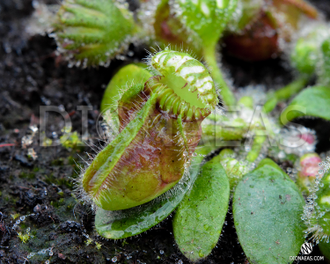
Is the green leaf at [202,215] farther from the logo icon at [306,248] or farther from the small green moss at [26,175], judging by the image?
the small green moss at [26,175]

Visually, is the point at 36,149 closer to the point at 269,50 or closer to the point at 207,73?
the point at 207,73

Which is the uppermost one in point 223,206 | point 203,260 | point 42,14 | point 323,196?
point 42,14

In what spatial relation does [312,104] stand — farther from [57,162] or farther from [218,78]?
[57,162]

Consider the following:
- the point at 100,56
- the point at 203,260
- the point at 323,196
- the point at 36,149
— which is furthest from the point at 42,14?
the point at 323,196

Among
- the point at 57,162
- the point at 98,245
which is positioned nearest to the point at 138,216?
the point at 98,245

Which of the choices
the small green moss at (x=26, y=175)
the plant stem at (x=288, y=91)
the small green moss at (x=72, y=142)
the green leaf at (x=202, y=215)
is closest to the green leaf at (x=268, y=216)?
the green leaf at (x=202, y=215)

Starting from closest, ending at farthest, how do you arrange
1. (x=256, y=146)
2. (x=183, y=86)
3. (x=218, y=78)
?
(x=183, y=86) < (x=256, y=146) < (x=218, y=78)
